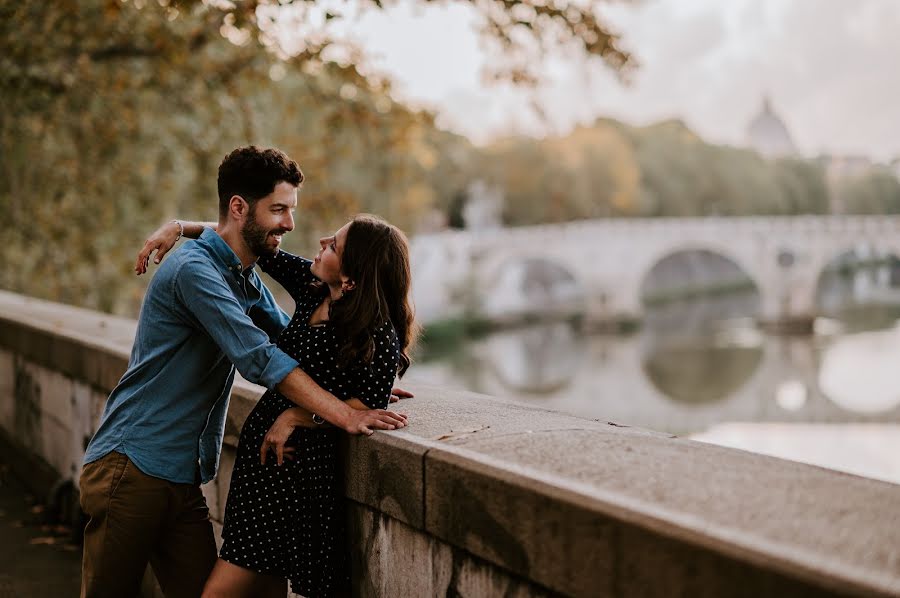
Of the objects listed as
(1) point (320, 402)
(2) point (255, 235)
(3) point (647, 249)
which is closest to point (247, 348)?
(1) point (320, 402)

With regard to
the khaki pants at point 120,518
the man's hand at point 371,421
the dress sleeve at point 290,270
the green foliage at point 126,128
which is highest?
the green foliage at point 126,128

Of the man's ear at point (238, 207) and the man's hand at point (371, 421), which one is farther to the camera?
the man's ear at point (238, 207)

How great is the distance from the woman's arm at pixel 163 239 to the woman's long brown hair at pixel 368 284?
1.44 feet

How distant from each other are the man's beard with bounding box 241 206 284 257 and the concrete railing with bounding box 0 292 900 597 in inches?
18.0

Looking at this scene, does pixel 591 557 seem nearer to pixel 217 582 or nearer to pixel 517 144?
pixel 217 582

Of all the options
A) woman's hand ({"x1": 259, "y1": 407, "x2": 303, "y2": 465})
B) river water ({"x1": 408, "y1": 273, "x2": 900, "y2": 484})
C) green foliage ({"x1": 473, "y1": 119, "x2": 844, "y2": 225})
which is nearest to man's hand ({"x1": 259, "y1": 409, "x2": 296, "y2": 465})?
woman's hand ({"x1": 259, "y1": 407, "x2": 303, "y2": 465})

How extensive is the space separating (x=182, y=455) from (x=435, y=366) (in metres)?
21.2

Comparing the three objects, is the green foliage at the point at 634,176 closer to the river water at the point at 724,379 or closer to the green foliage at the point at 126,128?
the river water at the point at 724,379

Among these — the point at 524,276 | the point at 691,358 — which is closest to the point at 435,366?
the point at 691,358

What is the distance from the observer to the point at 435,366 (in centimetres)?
2319

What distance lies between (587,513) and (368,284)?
71cm

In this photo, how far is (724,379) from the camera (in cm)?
2234

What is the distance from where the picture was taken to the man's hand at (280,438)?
1.91 m

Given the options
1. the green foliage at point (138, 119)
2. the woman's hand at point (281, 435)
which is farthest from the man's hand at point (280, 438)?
the green foliage at point (138, 119)
